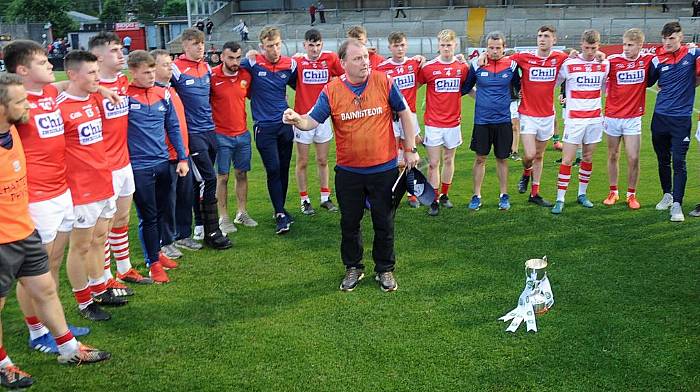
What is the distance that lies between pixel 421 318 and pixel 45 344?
2.95 metres

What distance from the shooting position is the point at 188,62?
6641mm

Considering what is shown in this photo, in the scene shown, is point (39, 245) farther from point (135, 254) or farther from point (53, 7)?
point (53, 7)

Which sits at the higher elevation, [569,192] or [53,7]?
[53,7]

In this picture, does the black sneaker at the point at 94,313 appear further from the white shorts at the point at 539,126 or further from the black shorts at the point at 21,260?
the white shorts at the point at 539,126

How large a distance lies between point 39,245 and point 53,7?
57.6 metres

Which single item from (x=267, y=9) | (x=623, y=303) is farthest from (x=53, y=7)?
(x=623, y=303)

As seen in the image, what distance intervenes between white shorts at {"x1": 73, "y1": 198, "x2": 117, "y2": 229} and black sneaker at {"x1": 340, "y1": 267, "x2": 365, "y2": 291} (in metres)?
2.18

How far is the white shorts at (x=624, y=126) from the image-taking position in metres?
7.86

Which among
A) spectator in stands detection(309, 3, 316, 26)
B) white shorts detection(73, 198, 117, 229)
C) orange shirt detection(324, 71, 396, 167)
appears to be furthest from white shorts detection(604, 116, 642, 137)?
spectator in stands detection(309, 3, 316, 26)

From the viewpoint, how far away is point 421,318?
5117 millimetres

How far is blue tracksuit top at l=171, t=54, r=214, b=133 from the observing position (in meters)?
6.60

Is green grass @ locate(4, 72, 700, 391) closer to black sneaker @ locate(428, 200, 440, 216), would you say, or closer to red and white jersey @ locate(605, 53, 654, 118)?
black sneaker @ locate(428, 200, 440, 216)

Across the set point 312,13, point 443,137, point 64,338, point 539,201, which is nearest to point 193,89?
point 64,338

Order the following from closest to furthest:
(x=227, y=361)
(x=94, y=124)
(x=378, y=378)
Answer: (x=378, y=378) → (x=227, y=361) → (x=94, y=124)
